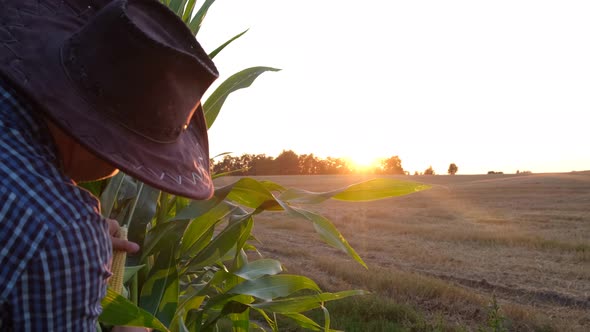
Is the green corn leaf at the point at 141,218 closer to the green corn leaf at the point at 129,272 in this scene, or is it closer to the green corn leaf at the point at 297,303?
the green corn leaf at the point at 129,272

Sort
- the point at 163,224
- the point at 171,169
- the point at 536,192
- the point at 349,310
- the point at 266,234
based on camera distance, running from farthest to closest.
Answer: the point at 536,192
the point at 266,234
the point at 349,310
the point at 163,224
the point at 171,169

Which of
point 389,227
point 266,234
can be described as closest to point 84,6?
point 266,234

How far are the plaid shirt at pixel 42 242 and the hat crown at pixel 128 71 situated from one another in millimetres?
143

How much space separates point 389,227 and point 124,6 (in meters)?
9.46

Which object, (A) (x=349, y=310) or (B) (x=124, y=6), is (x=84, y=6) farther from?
(A) (x=349, y=310)

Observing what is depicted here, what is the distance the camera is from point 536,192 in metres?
18.8

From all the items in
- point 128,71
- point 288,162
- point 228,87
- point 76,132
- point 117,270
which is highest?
point 288,162

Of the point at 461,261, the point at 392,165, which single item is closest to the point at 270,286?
the point at 461,261

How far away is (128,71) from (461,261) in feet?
20.2

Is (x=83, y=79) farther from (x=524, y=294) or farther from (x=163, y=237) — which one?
(x=524, y=294)

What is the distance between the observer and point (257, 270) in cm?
167

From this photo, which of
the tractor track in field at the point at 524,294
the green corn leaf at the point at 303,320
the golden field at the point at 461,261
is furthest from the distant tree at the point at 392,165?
the green corn leaf at the point at 303,320

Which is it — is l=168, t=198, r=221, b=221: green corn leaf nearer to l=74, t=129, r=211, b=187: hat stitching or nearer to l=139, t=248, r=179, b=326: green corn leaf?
l=139, t=248, r=179, b=326: green corn leaf

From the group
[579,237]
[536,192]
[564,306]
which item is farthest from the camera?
[536,192]
